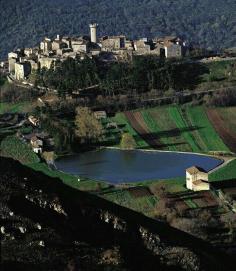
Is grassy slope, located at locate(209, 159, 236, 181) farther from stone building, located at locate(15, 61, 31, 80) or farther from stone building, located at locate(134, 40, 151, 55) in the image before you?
stone building, located at locate(15, 61, 31, 80)

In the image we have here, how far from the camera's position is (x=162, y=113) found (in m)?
51.1

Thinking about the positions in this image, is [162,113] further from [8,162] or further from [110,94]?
[8,162]

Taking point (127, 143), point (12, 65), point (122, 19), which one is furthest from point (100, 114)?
point (122, 19)

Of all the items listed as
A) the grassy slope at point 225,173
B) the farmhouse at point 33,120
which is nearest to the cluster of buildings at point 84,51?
the farmhouse at point 33,120

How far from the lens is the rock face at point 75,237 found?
57.1 feet

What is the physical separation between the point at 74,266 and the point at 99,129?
A: 100ft

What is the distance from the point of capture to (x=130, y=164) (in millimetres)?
41594

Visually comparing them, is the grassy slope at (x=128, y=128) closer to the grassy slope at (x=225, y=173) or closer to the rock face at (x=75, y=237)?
the grassy slope at (x=225, y=173)

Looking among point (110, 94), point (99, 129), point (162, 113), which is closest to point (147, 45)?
point (110, 94)

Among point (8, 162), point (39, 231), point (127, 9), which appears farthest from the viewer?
point (127, 9)

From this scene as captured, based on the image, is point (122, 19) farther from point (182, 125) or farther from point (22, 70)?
point (182, 125)

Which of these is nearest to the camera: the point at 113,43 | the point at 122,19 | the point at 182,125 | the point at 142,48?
the point at 182,125

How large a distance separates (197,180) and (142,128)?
1441 centimetres

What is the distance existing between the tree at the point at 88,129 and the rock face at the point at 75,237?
23.4 meters
